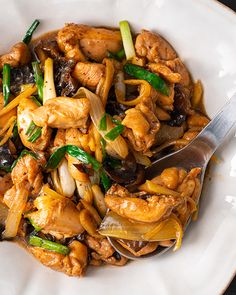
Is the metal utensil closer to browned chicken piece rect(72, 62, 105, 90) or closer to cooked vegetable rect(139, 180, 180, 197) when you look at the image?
cooked vegetable rect(139, 180, 180, 197)

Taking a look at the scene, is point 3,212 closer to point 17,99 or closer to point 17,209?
point 17,209

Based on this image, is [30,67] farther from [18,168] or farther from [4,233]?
[4,233]

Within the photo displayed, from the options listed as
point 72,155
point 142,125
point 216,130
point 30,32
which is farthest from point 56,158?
point 216,130

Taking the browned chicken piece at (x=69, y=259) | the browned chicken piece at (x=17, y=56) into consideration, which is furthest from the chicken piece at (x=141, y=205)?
the browned chicken piece at (x=17, y=56)

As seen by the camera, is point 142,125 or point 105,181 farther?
point 105,181

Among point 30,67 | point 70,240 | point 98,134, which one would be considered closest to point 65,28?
point 30,67

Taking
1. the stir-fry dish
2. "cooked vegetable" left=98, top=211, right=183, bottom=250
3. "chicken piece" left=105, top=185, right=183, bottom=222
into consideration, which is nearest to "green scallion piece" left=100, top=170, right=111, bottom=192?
the stir-fry dish

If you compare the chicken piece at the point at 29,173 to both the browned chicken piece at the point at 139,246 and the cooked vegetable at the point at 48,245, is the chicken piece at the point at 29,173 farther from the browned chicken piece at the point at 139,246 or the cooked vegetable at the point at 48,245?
the browned chicken piece at the point at 139,246
